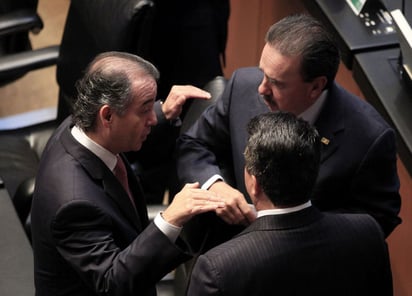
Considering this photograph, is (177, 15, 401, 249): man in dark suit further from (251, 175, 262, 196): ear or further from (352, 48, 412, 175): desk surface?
(352, 48, 412, 175): desk surface

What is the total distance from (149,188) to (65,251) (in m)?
0.98

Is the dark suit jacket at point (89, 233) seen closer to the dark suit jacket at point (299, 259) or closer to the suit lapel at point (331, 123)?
the dark suit jacket at point (299, 259)

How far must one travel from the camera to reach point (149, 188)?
9.27ft

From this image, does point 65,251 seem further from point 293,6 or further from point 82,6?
point 293,6

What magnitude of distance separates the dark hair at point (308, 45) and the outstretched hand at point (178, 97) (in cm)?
40

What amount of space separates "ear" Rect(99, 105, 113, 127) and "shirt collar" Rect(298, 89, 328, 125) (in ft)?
1.69

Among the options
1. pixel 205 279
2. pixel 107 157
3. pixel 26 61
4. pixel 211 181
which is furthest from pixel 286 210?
pixel 26 61

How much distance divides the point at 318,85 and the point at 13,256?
1.08 meters

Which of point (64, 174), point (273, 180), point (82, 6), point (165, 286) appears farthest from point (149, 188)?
point (273, 180)

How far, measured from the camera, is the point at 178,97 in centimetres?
228

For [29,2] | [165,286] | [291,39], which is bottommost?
[165,286]

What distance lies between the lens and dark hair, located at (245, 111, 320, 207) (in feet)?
5.23

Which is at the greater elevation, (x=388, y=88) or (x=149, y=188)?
(x=388, y=88)

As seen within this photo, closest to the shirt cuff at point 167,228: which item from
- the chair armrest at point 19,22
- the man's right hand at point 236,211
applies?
the man's right hand at point 236,211
